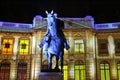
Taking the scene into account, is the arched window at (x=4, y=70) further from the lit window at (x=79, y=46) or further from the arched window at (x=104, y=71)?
the arched window at (x=104, y=71)

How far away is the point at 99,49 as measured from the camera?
32531 millimetres

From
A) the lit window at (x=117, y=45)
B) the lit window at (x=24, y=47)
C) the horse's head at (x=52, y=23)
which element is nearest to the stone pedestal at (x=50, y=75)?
the horse's head at (x=52, y=23)

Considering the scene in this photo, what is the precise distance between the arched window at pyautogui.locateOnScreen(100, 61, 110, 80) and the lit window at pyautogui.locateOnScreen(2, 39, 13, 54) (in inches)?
482

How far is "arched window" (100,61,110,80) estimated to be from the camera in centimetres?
3133

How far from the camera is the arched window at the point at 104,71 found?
103 feet

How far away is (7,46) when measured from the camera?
3269cm

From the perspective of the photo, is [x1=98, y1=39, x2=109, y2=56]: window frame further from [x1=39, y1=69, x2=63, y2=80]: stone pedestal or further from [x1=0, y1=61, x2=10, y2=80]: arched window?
[x1=39, y1=69, x2=63, y2=80]: stone pedestal

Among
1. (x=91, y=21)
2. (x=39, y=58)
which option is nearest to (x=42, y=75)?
(x=39, y=58)

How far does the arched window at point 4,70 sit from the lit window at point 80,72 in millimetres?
8836

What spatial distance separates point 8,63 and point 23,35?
169 inches

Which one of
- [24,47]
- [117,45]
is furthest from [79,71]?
[24,47]

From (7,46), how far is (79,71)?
10.2 metres

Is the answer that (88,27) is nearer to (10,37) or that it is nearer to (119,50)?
(119,50)

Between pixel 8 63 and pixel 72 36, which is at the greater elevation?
pixel 72 36
